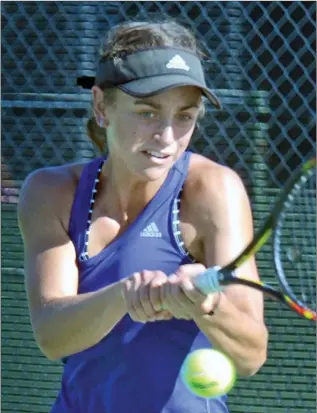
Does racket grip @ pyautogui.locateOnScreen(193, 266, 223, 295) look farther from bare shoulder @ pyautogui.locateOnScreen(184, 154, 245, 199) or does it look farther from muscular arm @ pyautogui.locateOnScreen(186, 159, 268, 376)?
bare shoulder @ pyautogui.locateOnScreen(184, 154, 245, 199)

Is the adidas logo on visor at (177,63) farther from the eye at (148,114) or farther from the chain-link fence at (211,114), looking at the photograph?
the chain-link fence at (211,114)

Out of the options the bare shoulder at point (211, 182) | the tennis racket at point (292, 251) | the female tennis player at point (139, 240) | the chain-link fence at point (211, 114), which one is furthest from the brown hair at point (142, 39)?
the chain-link fence at point (211, 114)

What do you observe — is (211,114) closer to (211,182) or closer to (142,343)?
(211,182)

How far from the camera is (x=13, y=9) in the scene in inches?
171

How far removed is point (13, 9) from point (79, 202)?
6.25 feet

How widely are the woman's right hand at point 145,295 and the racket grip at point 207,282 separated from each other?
0.21ft

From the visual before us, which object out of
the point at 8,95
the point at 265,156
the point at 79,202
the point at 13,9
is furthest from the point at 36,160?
the point at 79,202

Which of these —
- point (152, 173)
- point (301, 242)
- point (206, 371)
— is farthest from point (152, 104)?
point (301, 242)

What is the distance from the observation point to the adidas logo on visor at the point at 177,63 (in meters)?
2.49

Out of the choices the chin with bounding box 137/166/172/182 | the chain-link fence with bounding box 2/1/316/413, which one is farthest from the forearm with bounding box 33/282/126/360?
the chain-link fence with bounding box 2/1/316/413

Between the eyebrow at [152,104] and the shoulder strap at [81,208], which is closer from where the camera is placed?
the eyebrow at [152,104]

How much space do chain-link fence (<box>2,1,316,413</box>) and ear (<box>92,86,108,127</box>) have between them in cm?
147

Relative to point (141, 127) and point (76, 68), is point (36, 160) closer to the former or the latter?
point (76, 68)

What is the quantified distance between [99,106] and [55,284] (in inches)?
16.0
